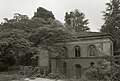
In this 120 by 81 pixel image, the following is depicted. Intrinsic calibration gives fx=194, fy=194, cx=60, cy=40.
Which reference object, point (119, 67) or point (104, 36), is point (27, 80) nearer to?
point (119, 67)

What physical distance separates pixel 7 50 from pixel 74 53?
1411 cm

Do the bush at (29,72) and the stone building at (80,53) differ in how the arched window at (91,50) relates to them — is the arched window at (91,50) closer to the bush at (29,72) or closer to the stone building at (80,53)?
the stone building at (80,53)

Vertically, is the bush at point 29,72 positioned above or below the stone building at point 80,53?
below

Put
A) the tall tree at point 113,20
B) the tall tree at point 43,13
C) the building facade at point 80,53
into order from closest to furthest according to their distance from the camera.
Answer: the building facade at point 80,53, the tall tree at point 113,20, the tall tree at point 43,13

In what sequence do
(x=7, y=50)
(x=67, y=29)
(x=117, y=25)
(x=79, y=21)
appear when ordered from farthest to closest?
(x=79, y=21), (x=117, y=25), (x=67, y=29), (x=7, y=50)

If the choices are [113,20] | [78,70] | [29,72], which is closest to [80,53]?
[78,70]

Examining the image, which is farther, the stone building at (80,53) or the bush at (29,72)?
the stone building at (80,53)

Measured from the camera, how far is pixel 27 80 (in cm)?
2192

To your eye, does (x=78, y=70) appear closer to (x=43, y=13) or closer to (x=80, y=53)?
(x=80, y=53)

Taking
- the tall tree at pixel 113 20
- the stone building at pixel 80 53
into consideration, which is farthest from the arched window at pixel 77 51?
the tall tree at pixel 113 20

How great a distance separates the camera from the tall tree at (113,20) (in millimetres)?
49688

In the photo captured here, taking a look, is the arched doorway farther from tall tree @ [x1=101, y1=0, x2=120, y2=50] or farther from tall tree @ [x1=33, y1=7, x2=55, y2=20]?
tall tree @ [x1=33, y1=7, x2=55, y2=20]

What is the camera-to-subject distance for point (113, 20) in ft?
169

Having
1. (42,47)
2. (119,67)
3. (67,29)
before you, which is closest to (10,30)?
(42,47)
